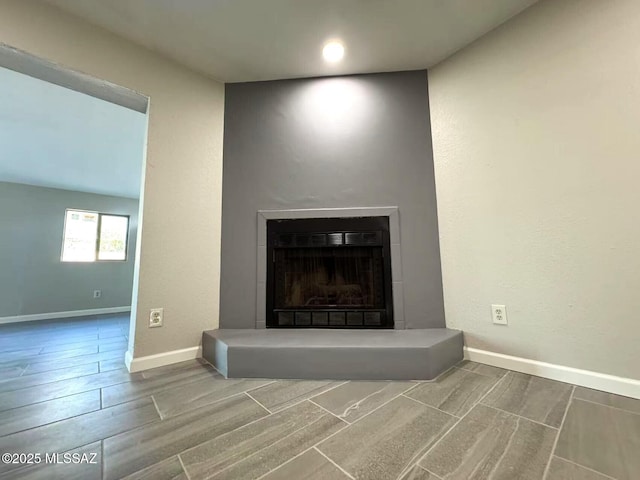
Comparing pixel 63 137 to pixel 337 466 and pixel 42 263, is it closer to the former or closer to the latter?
pixel 42 263

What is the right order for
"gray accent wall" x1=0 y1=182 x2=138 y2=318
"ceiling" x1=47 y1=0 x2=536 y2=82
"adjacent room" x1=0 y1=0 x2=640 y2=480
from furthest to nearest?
"gray accent wall" x1=0 y1=182 x2=138 y2=318
"ceiling" x1=47 y1=0 x2=536 y2=82
"adjacent room" x1=0 y1=0 x2=640 y2=480

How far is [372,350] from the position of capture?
1.36 m

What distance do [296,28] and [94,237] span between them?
4.95 m

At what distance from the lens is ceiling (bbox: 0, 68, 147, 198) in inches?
79.4

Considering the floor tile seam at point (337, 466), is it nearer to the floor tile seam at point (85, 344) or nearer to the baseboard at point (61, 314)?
the floor tile seam at point (85, 344)

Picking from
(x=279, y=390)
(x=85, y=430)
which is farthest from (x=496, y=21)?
(x=85, y=430)

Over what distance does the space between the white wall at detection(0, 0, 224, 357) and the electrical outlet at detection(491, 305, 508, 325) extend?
1.89 m

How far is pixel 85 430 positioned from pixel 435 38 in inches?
111

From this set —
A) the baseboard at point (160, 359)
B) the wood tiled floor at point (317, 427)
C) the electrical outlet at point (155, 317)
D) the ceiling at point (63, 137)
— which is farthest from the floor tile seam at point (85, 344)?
the ceiling at point (63, 137)

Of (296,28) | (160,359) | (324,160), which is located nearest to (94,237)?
(160,359)

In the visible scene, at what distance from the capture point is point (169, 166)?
5.68 feet

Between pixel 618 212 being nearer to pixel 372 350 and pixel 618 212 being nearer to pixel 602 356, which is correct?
pixel 602 356

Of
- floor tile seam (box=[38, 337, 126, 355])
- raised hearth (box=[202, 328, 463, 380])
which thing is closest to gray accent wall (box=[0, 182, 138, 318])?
floor tile seam (box=[38, 337, 126, 355])

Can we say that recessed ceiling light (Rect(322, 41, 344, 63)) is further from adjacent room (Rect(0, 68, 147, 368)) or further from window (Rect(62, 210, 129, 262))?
window (Rect(62, 210, 129, 262))
